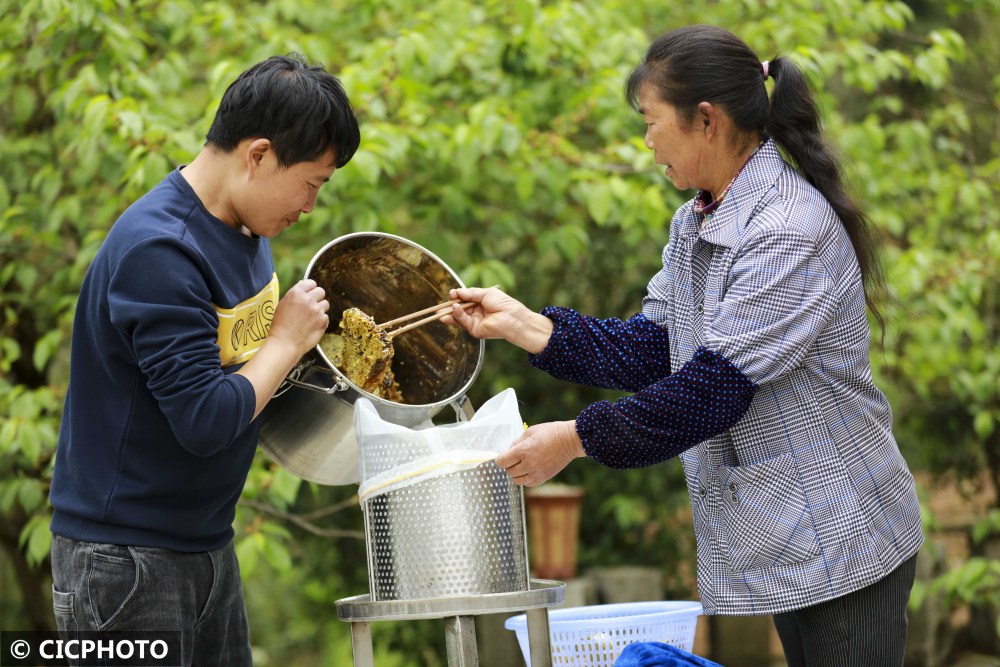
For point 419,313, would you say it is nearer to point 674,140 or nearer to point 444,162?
point 674,140

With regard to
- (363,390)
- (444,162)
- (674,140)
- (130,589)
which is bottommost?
(130,589)

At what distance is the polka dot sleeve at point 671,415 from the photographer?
1826mm

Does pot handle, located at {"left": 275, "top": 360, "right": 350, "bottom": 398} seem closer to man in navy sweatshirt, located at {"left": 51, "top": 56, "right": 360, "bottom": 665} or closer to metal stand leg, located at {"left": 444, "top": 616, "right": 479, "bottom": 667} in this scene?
man in navy sweatshirt, located at {"left": 51, "top": 56, "right": 360, "bottom": 665}

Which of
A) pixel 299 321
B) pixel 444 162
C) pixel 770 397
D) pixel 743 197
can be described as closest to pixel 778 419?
pixel 770 397

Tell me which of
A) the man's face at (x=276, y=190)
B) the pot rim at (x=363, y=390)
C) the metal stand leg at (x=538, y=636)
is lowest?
the metal stand leg at (x=538, y=636)

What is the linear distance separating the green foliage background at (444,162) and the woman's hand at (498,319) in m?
0.99

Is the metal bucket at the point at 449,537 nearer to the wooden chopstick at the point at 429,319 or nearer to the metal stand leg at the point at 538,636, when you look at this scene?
the metal stand leg at the point at 538,636

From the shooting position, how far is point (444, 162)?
3.62 meters

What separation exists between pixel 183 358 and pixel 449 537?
0.55 meters

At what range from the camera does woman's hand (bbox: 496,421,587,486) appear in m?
1.89

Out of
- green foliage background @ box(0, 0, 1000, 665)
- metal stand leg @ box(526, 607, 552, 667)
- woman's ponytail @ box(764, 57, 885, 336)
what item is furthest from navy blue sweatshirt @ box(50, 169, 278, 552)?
green foliage background @ box(0, 0, 1000, 665)

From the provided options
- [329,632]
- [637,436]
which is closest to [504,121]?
[637,436]

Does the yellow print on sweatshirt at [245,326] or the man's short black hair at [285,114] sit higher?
the man's short black hair at [285,114]

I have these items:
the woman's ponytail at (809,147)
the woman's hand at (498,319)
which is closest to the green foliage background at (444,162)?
the woman's ponytail at (809,147)
